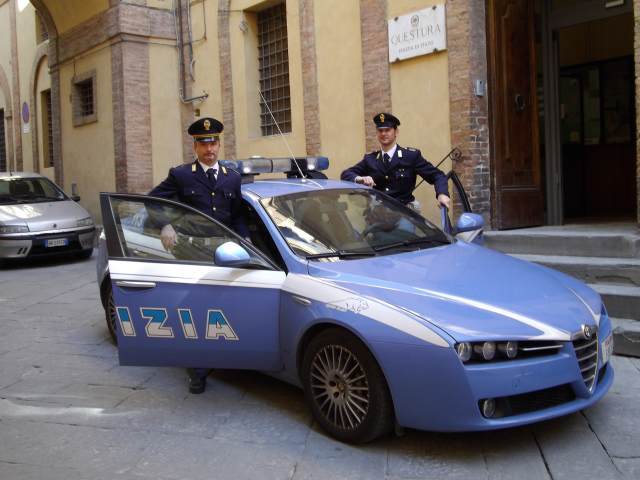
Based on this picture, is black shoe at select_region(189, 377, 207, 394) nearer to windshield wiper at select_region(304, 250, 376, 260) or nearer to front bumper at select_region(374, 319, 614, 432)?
windshield wiper at select_region(304, 250, 376, 260)

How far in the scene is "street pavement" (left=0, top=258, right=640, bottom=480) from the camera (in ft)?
11.4

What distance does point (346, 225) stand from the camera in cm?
455

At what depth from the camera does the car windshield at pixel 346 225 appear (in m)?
4.27

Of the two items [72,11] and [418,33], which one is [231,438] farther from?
[72,11]

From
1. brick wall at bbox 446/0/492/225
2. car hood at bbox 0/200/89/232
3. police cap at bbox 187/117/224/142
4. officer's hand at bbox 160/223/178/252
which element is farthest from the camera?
car hood at bbox 0/200/89/232

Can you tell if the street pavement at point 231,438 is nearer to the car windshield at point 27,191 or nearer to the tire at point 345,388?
the tire at point 345,388

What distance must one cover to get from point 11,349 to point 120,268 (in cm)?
246

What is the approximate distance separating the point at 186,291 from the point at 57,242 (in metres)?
7.69

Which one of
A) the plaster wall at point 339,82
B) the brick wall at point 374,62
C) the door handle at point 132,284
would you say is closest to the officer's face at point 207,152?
the door handle at point 132,284

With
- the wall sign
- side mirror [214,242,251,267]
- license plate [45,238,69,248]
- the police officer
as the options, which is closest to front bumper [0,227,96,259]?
license plate [45,238,69,248]

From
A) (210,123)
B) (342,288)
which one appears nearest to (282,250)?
(342,288)

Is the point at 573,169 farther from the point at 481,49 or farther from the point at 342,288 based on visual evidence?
the point at 342,288

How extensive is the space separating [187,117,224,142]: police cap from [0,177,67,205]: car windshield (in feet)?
24.6

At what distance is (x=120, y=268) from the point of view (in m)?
4.37
